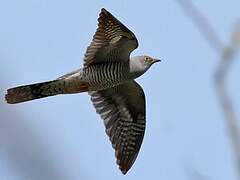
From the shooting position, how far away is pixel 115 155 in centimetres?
637

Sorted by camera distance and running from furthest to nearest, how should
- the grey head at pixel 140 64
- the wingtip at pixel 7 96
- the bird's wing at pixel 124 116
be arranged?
the bird's wing at pixel 124 116, the grey head at pixel 140 64, the wingtip at pixel 7 96

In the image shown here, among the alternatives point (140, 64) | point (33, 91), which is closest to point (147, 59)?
point (140, 64)

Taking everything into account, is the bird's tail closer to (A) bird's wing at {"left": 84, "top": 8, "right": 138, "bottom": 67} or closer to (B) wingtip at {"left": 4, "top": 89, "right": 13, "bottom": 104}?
(B) wingtip at {"left": 4, "top": 89, "right": 13, "bottom": 104}

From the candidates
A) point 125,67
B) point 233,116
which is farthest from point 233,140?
point 125,67

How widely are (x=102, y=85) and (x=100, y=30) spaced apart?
61cm

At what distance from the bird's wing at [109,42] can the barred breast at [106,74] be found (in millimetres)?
62

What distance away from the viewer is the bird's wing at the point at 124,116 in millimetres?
6320

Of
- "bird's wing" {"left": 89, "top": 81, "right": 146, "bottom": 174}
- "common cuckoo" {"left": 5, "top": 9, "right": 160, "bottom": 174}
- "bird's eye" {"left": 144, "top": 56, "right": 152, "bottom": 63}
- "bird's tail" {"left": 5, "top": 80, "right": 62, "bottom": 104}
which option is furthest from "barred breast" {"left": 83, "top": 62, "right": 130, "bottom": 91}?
"bird's wing" {"left": 89, "top": 81, "right": 146, "bottom": 174}

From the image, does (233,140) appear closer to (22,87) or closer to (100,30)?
(100,30)

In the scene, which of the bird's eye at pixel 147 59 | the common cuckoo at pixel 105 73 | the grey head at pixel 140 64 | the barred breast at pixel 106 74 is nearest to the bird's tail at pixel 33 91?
the common cuckoo at pixel 105 73

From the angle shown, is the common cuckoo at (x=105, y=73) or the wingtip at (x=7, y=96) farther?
the wingtip at (x=7, y=96)

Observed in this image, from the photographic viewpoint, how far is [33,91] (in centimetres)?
566

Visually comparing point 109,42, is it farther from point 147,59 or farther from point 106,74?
point 147,59

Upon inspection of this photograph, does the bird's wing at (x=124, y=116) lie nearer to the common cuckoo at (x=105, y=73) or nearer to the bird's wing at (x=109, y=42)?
the common cuckoo at (x=105, y=73)
